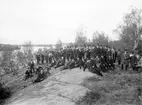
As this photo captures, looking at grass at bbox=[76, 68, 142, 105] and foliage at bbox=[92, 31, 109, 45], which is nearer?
grass at bbox=[76, 68, 142, 105]

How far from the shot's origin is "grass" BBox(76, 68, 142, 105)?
8922mm

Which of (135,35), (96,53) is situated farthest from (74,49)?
(135,35)

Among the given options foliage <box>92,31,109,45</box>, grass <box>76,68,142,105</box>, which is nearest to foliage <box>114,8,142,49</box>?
foliage <box>92,31,109,45</box>

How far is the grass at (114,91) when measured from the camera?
8922 millimetres

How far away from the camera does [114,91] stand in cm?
1016

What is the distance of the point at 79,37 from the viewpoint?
5609cm

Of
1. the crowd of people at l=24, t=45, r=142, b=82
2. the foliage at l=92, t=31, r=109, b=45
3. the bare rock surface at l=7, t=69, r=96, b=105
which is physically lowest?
the bare rock surface at l=7, t=69, r=96, b=105

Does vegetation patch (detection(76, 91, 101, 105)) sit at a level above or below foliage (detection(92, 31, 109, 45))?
below

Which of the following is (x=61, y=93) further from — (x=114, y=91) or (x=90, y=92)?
(x=114, y=91)

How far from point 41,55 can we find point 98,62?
11143 mm

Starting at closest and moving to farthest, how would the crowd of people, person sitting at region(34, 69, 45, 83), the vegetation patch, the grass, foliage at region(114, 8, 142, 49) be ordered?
the grass < the vegetation patch < the crowd of people < person sitting at region(34, 69, 45, 83) < foliage at region(114, 8, 142, 49)

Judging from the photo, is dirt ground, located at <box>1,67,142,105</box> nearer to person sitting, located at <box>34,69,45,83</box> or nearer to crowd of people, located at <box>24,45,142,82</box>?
crowd of people, located at <box>24,45,142,82</box>

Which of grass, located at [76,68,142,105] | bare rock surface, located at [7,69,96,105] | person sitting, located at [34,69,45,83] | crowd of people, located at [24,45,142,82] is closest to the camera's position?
grass, located at [76,68,142,105]

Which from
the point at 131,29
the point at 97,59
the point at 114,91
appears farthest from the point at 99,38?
the point at 114,91
